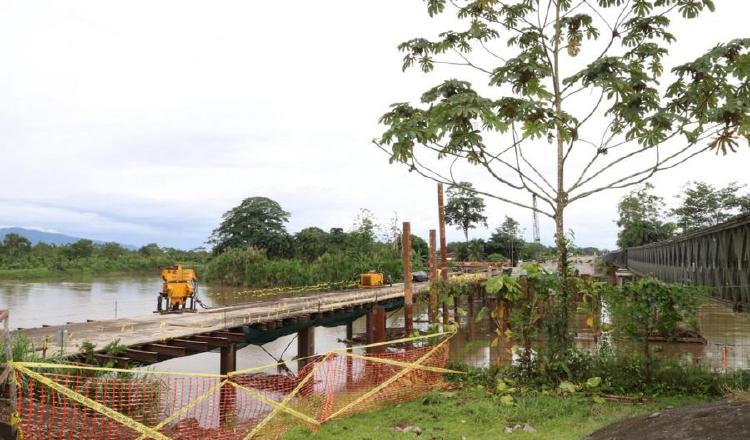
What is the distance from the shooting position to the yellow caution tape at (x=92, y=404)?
6.23 meters

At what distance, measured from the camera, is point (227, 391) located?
13227 mm

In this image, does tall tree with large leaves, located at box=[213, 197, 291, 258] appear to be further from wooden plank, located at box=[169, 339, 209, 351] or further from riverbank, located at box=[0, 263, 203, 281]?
wooden plank, located at box=[169, 339, 209, 351]

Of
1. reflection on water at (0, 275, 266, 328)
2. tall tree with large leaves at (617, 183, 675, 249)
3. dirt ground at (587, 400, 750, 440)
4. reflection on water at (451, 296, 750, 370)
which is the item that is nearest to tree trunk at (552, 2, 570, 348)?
dirt ground at (587, 400, 750, 440)

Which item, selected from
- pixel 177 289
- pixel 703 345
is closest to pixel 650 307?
pixel 703 345

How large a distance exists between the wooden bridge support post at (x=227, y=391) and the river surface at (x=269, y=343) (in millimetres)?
4008

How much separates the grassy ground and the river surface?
1.73 meters

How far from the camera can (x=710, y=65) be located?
8.70m

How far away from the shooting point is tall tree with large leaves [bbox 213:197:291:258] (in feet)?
245

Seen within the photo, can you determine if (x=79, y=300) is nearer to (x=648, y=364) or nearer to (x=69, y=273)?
(x=69, y=273)

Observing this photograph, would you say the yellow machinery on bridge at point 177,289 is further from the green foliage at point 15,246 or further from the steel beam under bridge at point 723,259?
the green foliage at point 15,246

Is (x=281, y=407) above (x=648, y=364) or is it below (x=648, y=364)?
below

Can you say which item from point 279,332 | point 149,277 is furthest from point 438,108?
point 149,277

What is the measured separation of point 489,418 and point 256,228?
71.2 m

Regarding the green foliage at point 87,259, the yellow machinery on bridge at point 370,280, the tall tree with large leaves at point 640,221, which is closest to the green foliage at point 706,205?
the tall tree with large leaves at point 640,221
